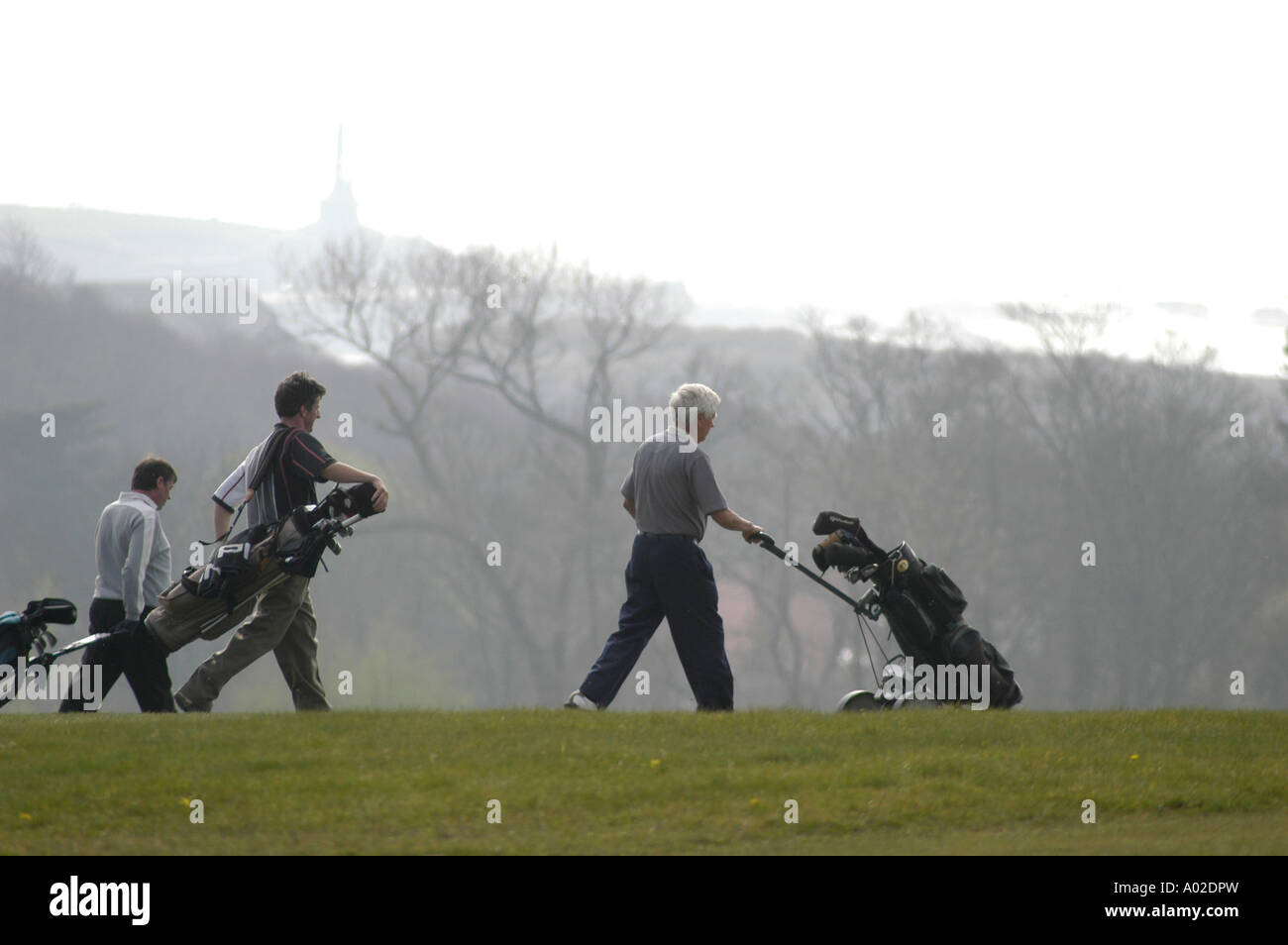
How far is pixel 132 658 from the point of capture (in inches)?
418

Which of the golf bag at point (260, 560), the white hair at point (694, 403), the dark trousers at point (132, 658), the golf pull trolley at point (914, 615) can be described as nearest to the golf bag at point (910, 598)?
the golf pull trolley at point (914, 615)

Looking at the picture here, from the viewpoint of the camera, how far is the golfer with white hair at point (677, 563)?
983cm

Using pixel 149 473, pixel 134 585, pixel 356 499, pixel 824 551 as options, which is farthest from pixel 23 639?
pixel 824 551

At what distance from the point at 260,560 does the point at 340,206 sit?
416 feet

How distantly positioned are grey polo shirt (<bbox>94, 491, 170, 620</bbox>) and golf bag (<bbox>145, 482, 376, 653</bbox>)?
0.86 metres

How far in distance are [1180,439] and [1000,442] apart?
695cm

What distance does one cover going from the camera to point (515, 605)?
6353cm

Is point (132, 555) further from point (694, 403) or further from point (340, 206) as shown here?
point (340, 206)

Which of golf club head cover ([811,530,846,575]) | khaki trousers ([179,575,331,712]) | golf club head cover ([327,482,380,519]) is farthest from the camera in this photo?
golf club head cover ([811,530,846,575])

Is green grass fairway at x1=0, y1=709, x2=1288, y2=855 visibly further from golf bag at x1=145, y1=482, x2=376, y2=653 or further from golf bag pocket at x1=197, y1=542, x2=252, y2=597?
golf bag pocket at x1=197, y1=542, x2=252, y2=597

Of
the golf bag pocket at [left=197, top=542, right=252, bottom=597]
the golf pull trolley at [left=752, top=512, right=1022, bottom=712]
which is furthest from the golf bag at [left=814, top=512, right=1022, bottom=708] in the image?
the golf bag pocket at [left=197, top=542, right=252, bottom=597]

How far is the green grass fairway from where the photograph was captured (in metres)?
7.43
